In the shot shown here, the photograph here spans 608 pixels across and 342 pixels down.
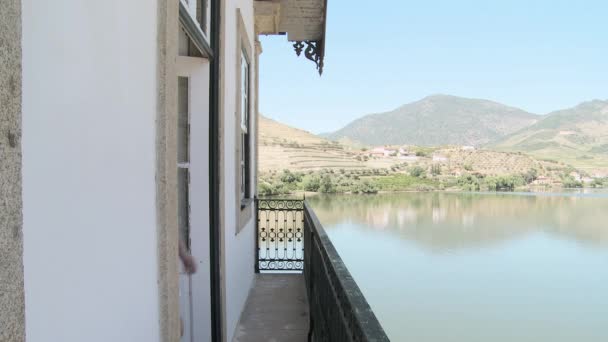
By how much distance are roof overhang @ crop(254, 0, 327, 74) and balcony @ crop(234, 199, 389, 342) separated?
209cm

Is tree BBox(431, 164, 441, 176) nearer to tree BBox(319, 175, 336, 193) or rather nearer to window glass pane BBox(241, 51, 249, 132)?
tree BBox(319, 175, 336, 193)

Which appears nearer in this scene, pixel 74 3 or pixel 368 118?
pixel 74 3

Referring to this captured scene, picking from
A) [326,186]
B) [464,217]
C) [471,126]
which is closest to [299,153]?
[326,186]

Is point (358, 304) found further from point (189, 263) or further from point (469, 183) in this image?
point (469, 183)

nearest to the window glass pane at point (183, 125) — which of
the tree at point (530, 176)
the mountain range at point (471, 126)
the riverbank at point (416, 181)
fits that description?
the riverbank at point (416, 181)

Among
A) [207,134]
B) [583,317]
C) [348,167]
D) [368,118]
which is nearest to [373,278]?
[583,317]

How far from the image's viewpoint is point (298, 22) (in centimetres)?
554

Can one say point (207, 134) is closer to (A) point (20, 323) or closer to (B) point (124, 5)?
(B) point (124, 5)

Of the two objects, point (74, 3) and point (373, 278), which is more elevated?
point (74, 3)

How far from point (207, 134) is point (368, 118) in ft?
657

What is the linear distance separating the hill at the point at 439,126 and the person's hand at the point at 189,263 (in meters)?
154

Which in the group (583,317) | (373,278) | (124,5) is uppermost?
(124,5)

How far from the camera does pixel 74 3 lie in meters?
0.82

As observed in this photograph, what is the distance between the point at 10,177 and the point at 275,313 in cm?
376
